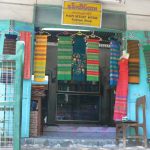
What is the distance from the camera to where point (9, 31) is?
8398mm

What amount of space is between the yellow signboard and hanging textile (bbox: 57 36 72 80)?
56 cm

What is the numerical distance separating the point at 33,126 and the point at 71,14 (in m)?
2.90

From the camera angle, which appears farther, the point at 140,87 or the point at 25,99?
the point at 140,87

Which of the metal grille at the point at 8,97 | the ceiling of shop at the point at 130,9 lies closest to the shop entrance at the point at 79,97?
the ceiling of shop at the point at 130,9

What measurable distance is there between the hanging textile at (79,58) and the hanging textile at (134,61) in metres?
1.44

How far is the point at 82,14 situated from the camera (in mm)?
8898

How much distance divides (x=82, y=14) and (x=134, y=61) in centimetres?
175

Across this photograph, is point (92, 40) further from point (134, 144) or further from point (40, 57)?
point (134, 144)

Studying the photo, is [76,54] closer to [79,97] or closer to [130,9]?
[130,9]

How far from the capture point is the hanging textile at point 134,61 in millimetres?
8875

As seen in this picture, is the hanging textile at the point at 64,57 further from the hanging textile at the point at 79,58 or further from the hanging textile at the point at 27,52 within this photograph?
the hanging textile at the point at 27,52

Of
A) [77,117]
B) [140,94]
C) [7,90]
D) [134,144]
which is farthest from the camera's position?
[77,117]

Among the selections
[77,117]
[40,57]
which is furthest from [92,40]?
[77,117]

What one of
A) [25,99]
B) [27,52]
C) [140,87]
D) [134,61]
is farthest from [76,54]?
[25,99]
